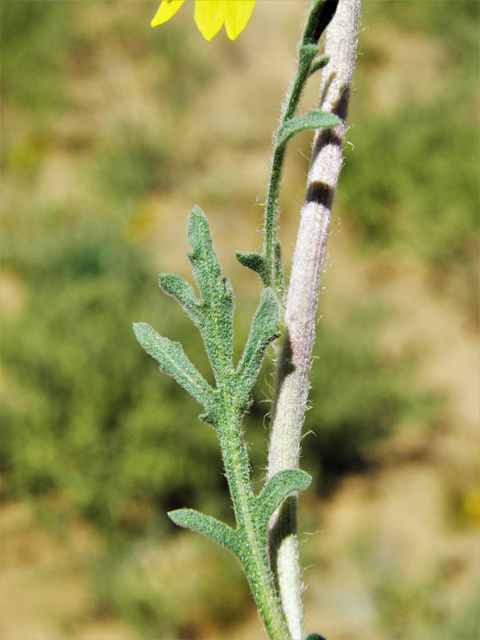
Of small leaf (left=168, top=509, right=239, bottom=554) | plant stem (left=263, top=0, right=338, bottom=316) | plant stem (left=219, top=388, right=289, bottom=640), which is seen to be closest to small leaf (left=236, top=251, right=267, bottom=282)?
plant stem (left=263, top=0, right=338, bottom=316)

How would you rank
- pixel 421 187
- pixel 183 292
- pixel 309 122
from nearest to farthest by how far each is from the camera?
pixel 309 122 < pixel 183 292 < pixel 421 187

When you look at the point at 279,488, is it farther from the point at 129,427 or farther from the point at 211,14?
the point at 129,427

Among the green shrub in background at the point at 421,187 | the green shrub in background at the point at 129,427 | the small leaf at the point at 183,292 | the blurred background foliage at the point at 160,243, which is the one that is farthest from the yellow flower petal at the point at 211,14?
the green shrub in background at the point at 421,187

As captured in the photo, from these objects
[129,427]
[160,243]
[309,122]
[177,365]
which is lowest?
[177,365]

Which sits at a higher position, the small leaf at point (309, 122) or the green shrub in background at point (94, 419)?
the green shrub in background at point (94, 419)

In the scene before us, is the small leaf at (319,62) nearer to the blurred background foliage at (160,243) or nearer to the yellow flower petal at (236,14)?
the yellow flower petal at (236,14)

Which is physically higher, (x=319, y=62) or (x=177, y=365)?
(x=319, y=62)

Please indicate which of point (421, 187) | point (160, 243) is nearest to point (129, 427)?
point (160, 243)
